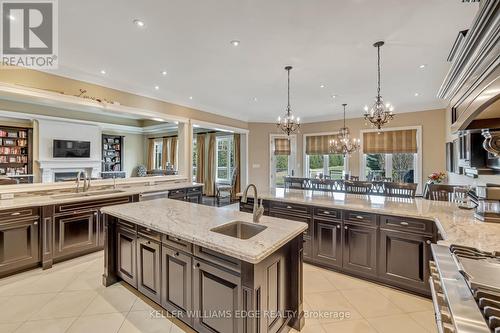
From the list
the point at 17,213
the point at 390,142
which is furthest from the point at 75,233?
the point at 390,142

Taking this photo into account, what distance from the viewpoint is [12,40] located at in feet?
9.03

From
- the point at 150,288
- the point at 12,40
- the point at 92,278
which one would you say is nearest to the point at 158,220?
the point at 150,288

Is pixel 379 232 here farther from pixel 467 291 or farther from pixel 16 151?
pixel 16 151

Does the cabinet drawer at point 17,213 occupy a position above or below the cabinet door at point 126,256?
above

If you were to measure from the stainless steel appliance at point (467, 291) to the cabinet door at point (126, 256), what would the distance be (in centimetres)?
239

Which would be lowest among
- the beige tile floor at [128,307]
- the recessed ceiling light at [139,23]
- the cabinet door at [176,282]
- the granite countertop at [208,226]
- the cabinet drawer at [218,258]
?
the beige tile floor at [128,307]

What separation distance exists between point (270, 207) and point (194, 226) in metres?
1.65

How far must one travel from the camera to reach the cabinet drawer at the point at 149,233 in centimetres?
206

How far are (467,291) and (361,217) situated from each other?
1809 mm

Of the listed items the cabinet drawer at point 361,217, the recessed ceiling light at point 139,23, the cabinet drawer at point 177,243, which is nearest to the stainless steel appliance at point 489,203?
the cabinet drawer at point 361,217

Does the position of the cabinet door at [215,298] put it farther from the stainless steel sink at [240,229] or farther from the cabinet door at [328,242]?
the cabinet door at [328,242]

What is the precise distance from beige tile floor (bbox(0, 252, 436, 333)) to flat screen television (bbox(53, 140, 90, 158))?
5253 mm

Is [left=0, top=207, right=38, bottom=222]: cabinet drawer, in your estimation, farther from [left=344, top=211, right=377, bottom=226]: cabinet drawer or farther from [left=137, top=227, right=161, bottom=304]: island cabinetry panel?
[left=344, top=211, right=377, bottom=226]: cabinet drawer

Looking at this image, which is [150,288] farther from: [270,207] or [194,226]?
[270,207]
